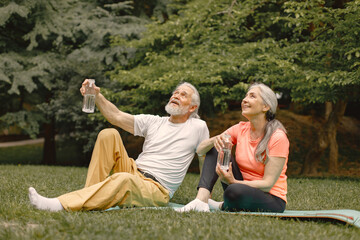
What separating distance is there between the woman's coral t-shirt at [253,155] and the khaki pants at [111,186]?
2.78 ft

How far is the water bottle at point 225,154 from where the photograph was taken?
335cm

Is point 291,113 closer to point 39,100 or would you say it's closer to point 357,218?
point 39,100

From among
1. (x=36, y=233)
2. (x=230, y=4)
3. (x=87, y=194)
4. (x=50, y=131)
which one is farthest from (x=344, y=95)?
(x=50, y=131)

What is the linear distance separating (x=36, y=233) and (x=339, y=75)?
6288 millimetres

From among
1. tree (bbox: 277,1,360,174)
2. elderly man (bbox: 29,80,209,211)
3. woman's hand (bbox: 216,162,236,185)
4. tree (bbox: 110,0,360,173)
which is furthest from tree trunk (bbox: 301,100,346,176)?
woman's hand (bbox: 216,162,236,185)

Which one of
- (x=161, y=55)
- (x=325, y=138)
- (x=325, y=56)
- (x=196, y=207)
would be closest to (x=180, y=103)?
(x=196, y=207)

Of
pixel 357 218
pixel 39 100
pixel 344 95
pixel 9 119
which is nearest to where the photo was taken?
pixel 357 218

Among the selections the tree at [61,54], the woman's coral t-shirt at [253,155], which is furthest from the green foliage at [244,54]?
the woman's coral t-shirt at [253,155]

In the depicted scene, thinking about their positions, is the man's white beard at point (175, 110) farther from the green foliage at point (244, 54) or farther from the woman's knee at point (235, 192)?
the green foliage at point (244, 54)

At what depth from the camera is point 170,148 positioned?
155 inches

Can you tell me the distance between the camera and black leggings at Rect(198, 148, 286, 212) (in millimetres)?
3309

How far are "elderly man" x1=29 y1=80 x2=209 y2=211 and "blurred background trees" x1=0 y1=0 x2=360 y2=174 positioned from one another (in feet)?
13.5

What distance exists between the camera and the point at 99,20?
10.8m

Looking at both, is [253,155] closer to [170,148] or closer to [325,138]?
[170,148]
